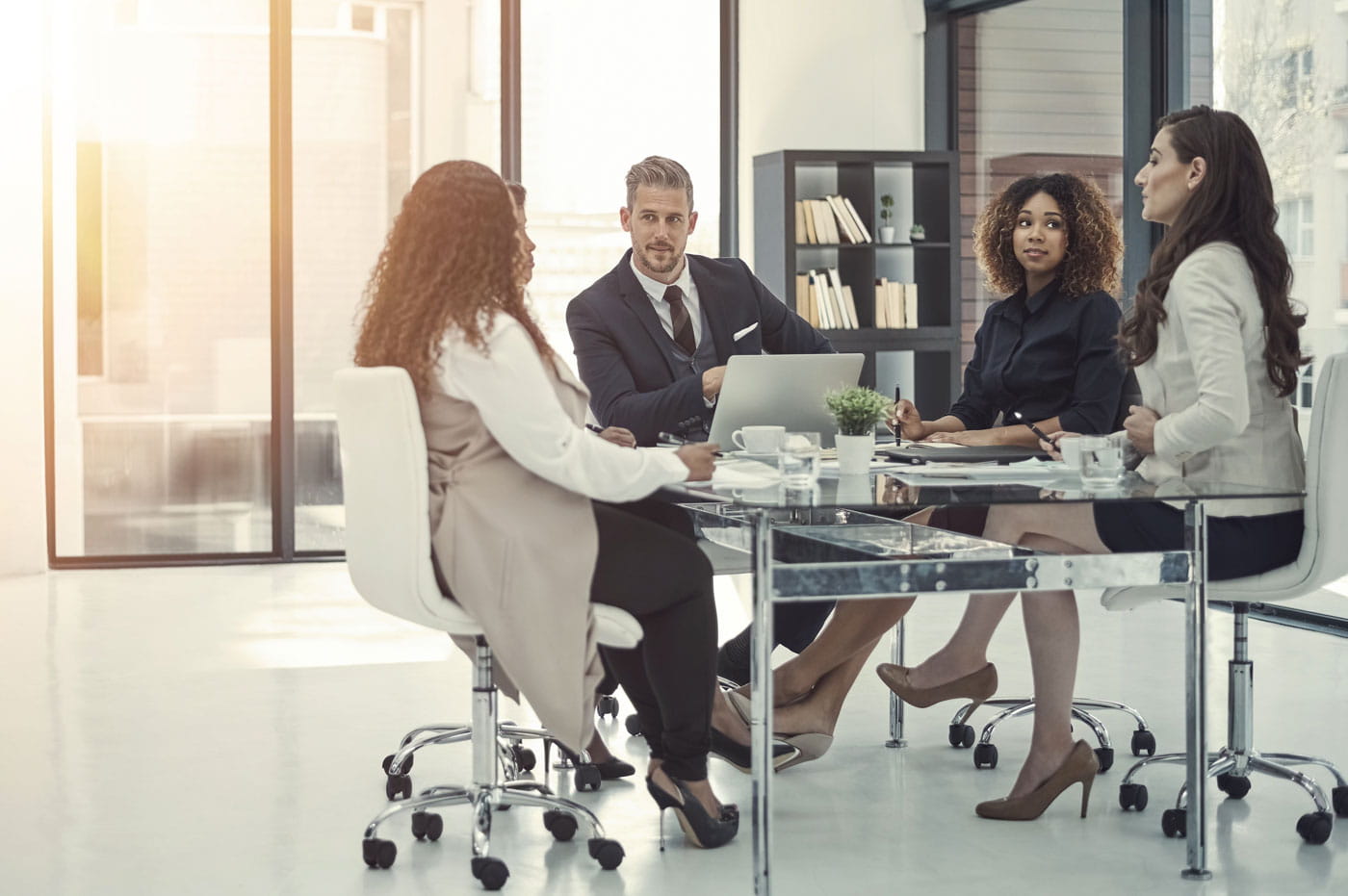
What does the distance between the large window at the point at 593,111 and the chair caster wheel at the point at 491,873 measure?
5069mm

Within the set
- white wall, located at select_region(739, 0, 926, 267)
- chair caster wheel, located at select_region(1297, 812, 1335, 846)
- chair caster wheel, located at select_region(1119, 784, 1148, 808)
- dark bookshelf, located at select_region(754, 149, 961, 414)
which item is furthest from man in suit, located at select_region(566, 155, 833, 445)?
white wall, located at select_region(739, 0, 926, 267)

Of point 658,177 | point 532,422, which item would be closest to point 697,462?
point 532,422

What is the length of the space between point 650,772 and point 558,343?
502 cm

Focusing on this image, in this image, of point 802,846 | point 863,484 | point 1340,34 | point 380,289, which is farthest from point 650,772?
point 1340,34

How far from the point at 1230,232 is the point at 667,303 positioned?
4.67 feet

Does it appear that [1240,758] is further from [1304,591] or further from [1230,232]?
[1230,232]


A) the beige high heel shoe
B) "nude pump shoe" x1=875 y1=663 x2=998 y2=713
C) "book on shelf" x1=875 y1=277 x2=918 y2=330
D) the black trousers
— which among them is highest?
"book on shelf" x1=875 y1=277 x2=918 y2=330

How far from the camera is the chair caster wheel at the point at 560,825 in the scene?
3.20 m

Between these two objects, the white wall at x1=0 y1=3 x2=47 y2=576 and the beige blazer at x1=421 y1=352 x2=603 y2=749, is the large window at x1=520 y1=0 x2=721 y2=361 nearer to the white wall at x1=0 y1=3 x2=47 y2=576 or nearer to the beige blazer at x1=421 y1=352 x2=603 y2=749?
the white wall at x1=0 y1=3 x2=47 y2=576

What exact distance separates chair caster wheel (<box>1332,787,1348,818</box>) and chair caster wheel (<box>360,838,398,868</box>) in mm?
1936

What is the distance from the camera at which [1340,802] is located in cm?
335

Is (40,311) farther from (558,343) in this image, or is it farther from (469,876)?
(469,876)

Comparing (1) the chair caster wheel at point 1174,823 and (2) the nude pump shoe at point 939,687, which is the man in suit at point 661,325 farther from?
(1) the chair caster wheel at point 1174,823

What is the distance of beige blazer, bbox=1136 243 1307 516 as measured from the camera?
3098mm
